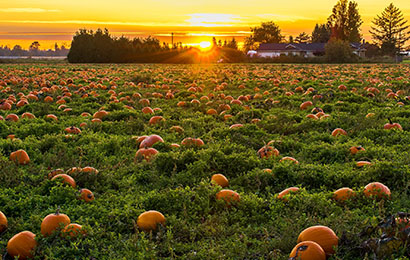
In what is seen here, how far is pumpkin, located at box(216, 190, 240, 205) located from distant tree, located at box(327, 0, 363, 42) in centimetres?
11410

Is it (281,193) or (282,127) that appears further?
(282,127)

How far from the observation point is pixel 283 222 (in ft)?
12.2

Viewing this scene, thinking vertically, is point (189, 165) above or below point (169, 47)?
below

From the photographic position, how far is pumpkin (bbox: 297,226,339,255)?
10.4 feet

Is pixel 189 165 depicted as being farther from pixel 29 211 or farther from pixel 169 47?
pixel 169 47

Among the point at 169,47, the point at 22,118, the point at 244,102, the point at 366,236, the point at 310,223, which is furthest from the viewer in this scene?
the point at 169,47

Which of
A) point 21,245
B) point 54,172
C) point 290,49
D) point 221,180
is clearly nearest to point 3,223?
point 21,245

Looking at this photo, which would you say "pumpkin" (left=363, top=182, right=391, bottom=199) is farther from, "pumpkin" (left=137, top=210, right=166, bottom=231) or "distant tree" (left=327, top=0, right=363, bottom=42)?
"distant tree" (left=327, top=0, right=363, bottom=42)

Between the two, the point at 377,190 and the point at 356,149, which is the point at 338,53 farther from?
the point at 377,190

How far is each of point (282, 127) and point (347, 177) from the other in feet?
8.69

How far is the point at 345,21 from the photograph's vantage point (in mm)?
112625

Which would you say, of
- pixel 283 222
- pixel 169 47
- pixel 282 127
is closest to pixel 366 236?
pixel 283 222

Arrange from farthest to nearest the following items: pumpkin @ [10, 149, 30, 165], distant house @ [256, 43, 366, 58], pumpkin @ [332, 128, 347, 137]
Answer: distant house @ [256, 43, 366, 58], pumpkin @ [332, 128, 347, 137], pumpkin @ [10, 149, 30, 165]

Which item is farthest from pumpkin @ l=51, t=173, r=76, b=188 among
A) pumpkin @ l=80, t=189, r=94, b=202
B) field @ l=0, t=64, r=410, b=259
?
pumpkin @ l=80, t=189, r=94, b=202
